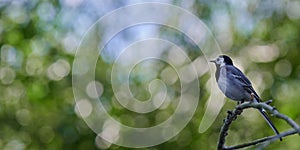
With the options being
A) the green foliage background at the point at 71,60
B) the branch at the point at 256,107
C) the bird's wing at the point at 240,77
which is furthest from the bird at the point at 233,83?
the green foliage background at the point at 71,60

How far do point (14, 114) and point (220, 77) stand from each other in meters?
6.45

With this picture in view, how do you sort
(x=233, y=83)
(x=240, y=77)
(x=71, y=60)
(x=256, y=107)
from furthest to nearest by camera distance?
(x=71, y=60) → (x=240, y=77) → (x=233, y=83) → (x=256, y=107)

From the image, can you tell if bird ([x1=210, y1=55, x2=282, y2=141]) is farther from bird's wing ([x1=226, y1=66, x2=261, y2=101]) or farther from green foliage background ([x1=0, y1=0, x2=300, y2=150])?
green foliage background ([x1=0, y1=0, x2=300, y2=150])

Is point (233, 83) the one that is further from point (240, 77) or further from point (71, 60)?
point (71, 60)

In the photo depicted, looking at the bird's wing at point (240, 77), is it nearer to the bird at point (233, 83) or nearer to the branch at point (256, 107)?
the bird at point (233, 83)

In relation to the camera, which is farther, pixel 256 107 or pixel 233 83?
pixel 233 83

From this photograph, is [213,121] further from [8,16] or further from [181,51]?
[8,16]

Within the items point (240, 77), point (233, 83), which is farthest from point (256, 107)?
point (240, 77)

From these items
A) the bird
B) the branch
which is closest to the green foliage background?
the bird

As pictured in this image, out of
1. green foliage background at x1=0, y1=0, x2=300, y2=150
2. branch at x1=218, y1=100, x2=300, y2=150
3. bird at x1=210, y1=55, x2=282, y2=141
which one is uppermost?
branch at x1=218, y1=100, x2=300, y2=150

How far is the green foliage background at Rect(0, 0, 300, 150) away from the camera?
961cm

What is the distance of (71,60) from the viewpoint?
10.4 metres

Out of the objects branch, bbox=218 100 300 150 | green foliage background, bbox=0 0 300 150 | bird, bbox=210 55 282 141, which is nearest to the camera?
branch, bbox=218 100 300 150

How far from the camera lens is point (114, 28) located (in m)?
10.1
